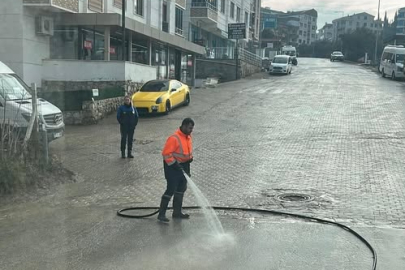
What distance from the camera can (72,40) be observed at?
25.2 meters

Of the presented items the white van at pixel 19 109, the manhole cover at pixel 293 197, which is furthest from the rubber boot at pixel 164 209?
the white van at pixel 19 109

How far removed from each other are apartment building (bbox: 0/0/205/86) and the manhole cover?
607 inches

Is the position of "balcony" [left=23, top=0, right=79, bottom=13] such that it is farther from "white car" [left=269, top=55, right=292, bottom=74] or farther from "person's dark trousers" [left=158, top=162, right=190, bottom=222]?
"white car" [left=269, top=55, right=292, bottom=74]

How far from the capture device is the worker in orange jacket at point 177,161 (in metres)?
7.12

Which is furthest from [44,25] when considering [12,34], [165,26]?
[165,26]

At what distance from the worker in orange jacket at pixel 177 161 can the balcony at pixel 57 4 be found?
1675 centimetres

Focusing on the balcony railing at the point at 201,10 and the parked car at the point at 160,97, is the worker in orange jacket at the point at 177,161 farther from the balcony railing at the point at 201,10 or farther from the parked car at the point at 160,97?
the balcony railing at the point at 201,10

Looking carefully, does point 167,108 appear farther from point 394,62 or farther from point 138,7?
point 394,62

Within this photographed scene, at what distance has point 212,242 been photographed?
636cm

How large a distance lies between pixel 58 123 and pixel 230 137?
534cm

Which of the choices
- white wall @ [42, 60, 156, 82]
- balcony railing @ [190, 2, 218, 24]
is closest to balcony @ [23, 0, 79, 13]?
white wall @ [42, 60, 156, 82]

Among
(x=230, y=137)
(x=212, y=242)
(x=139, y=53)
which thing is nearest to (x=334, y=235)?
(x=212, y=242)

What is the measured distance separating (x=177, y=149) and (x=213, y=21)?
42.8 meters

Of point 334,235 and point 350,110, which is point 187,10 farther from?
point 334,235
